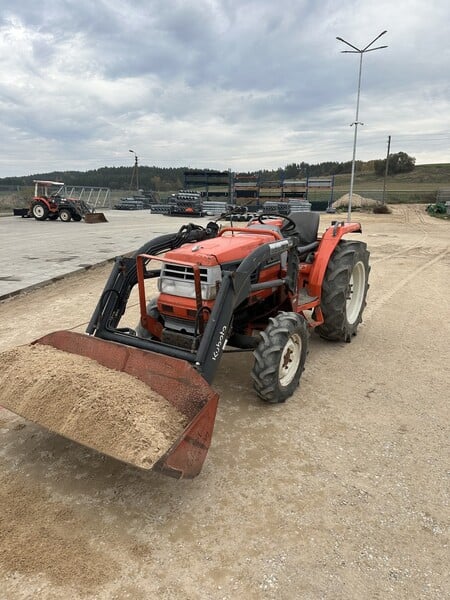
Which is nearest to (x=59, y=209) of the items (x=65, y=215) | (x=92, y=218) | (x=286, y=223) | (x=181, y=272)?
(x=65, y=215)

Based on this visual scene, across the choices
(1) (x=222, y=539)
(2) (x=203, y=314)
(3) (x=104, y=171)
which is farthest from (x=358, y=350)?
(3) (x=104, y=171)

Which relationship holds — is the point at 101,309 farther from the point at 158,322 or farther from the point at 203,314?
the point at 203,314

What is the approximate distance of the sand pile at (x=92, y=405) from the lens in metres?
2.46

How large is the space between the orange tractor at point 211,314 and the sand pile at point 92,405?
50 mm

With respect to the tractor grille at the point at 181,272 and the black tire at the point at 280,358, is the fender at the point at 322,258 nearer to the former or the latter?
the black tire at the point at 280,358

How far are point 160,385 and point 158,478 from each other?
56cm

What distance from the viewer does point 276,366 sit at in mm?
3400

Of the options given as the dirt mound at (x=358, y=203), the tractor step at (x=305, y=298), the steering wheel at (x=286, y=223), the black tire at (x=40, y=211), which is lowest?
the dirt mound at (x=358, y=203)

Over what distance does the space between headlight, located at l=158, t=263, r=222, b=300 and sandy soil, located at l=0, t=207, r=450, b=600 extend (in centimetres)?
96

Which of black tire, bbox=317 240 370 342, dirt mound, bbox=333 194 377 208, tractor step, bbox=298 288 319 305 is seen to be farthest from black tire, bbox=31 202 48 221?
dirt mound, bbox=333 194 377 208

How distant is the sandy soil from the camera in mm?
2064

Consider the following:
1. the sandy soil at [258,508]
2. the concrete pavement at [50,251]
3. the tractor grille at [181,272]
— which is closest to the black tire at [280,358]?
the sandy soil at [258,508]

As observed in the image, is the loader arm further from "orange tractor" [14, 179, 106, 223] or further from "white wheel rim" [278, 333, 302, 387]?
"orange tractor" [14, 179, 106, 223]

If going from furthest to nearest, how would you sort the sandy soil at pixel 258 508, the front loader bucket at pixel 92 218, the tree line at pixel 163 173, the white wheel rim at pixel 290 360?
Answer: the tree line at pixel 163 173, the front loader bucket at pixel 92 218, the white wheel rim at pixel 290 360, the sandy soil at pixel 258 508
